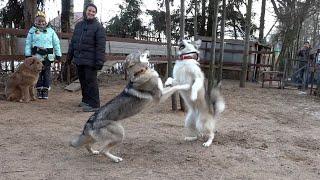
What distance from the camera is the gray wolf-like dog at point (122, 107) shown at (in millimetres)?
4789

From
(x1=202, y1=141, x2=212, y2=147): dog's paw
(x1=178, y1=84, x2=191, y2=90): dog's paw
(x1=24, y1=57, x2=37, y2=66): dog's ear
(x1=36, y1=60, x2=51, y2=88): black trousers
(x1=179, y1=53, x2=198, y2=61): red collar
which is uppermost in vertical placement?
(x1=179, y1=53, x2=198, y2=61): red collar

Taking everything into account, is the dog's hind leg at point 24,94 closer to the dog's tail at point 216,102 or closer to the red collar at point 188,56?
the red collar at point 188,56

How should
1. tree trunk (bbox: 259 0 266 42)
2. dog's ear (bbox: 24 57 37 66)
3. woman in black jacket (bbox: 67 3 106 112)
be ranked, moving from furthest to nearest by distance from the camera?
tree trunk (bbox: 259 0 266 42) < dog's ear (bbox: 24 57 37 66) < woman in black jacket (bbox: 67 3 106 112)

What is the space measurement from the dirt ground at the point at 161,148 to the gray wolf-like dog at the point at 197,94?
0.89 ft

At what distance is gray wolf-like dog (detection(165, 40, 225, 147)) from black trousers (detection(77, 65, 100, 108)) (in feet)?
8.56

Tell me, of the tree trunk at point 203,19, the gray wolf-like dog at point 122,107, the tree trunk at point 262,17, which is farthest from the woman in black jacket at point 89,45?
the tree trunk at point 262,17

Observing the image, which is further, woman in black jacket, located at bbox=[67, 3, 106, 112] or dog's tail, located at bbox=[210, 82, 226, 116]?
woman in black jacket, located at bbox=[67, 3, 106, 112]

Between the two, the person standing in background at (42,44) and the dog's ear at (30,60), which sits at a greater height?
the person standing in background at (42,44)

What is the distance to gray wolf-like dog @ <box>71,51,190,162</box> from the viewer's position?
15.7 feet

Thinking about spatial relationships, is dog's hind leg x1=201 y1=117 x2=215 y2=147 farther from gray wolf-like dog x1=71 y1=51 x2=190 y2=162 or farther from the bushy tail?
the bushy tail

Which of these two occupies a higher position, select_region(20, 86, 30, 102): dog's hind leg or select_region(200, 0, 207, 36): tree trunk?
select_region(200, 0, 207, 36): tree trunk

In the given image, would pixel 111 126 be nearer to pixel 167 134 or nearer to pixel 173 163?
pixel 173 163

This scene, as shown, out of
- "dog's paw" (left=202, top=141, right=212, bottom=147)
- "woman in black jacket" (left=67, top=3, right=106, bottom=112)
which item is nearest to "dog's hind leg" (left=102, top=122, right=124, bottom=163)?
"dog's paw" (left=202, top=141, right=212, bottom=147)

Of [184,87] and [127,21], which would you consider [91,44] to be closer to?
[184,87]
